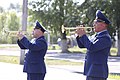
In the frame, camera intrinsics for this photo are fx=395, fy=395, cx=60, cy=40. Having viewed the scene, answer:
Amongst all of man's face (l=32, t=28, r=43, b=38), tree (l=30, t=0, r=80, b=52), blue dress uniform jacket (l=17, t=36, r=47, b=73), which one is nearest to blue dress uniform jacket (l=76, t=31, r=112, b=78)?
blue dress uniform jacket (l=17, t=36, r=47, b=73)

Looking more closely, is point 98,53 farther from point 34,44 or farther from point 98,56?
point 34,44

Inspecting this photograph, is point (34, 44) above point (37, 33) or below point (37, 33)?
below

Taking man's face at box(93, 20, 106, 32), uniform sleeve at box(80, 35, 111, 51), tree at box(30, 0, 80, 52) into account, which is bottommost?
uniform sleeve at box(80, 35, 111, 51)

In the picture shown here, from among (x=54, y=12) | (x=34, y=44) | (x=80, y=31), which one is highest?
(x=54, y=12)

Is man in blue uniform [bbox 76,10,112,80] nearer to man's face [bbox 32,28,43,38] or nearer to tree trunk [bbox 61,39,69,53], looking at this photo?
man's face [bbox 32,28,43,38]

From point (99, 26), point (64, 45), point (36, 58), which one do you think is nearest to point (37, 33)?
point (36, 58)

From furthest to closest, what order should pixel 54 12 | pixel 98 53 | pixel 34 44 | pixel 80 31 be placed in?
pixel 54 12 → pixel 34 44 → pixel 98 53 → pixel 80 31

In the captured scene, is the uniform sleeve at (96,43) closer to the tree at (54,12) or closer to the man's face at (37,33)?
the man's face at (37,33)

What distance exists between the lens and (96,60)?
22.0 feet

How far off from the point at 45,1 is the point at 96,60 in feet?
112

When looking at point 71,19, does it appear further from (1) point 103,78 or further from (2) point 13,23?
(2) point 13,23

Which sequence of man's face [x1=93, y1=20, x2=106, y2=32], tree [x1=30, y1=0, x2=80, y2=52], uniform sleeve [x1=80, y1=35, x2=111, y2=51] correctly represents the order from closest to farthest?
1. uniform sleeve [x1=80, y1=35, x2=111, y2=51]
2. man's face [x1=93, y1=20, x2=106, y2=32]
3. tree [x1=30, y1=0, x2=80, y2=52]

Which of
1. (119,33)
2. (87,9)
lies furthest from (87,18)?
(119,33)

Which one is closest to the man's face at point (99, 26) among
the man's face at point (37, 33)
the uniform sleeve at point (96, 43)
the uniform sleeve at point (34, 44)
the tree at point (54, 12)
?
the uniform sleeve at point (96, 43)
